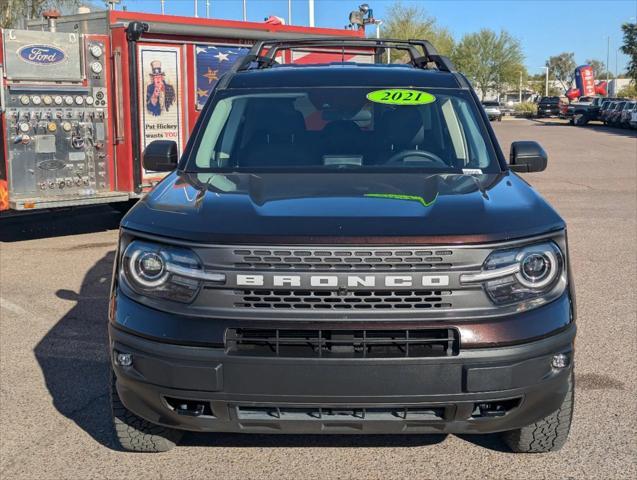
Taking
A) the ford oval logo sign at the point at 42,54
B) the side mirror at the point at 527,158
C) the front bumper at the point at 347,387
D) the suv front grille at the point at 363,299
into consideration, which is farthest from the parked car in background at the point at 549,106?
the suv front grille at the point at 363,299

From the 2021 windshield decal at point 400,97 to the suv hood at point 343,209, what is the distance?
78cm

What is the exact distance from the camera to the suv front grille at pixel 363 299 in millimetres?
3154

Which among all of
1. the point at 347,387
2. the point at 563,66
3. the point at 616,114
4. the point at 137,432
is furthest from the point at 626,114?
the point at 563,66

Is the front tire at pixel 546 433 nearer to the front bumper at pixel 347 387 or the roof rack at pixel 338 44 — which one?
the front bumper at pixel 347 387

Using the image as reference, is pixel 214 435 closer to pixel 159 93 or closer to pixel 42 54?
pixel 42 54

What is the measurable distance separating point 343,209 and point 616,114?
1838 inches

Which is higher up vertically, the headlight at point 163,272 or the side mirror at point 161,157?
the side mirror at point 161,157

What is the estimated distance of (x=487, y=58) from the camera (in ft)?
281

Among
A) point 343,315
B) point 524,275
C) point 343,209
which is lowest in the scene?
point 343,315

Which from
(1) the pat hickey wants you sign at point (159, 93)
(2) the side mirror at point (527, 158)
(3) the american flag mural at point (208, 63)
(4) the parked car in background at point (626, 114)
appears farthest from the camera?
(4) the parked car in background at point (626, 114)

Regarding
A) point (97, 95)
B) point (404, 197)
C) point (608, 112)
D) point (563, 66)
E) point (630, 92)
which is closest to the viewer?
point (404, 197)

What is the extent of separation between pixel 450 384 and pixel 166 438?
1471mm

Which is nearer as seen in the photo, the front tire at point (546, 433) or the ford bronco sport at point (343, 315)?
the ford bronco sport at point (343, 315)

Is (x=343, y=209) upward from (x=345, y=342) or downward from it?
upward
